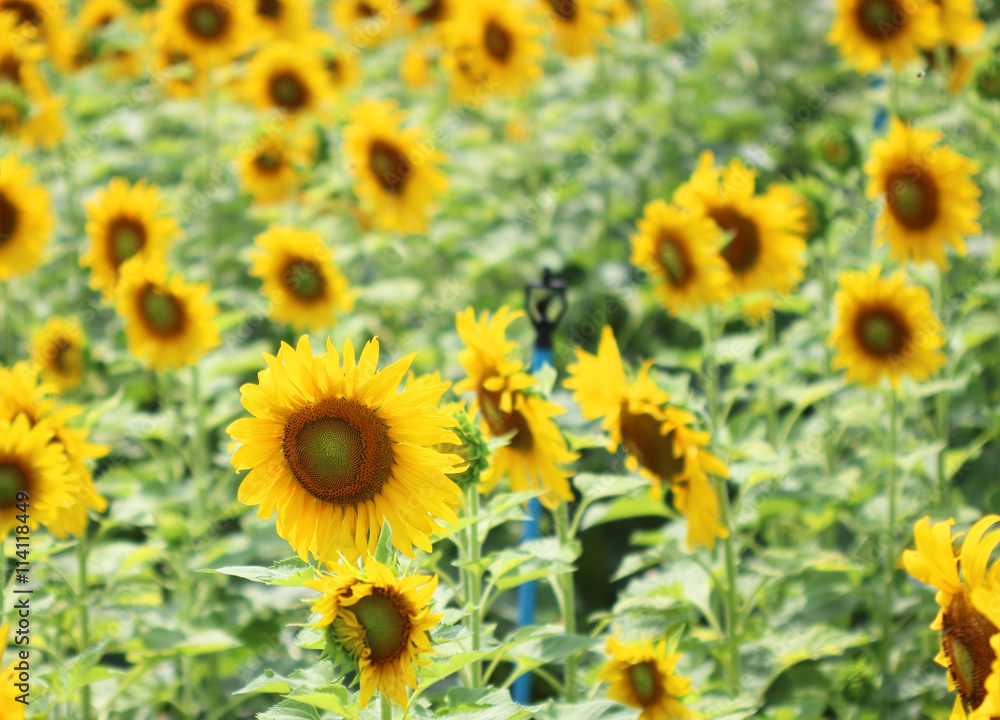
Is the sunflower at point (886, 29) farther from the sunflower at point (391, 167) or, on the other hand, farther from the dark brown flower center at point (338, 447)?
the dark brown flower center at point (338, 447)

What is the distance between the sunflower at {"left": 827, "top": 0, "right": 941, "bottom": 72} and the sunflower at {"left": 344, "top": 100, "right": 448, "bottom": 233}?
1.37 m

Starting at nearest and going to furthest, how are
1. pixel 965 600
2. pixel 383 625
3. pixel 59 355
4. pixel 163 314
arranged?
pixel 383 625
pixel 965 600
pixel 163 314
pixel 59 355

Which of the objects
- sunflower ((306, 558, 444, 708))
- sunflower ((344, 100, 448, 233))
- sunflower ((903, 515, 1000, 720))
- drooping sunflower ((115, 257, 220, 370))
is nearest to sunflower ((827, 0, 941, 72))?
sunflower ((344, 100, 448, 233))

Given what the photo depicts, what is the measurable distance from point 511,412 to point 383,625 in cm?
55

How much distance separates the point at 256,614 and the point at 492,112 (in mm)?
2791

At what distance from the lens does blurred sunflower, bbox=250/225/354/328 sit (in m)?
2.95

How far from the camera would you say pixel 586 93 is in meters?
4.28

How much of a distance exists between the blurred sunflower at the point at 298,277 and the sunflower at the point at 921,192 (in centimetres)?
157

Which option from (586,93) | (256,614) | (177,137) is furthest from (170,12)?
(256,614)

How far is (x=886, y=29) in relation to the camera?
108 inches

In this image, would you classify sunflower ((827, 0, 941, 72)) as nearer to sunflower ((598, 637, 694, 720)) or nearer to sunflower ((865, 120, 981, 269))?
sunflower ((865, 120, 981, 269))

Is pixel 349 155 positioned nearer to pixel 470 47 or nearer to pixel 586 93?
pixel 470 47

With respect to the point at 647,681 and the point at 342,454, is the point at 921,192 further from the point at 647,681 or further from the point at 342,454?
the point at 342,454

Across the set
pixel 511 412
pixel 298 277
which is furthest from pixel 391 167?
pixel 511 412
